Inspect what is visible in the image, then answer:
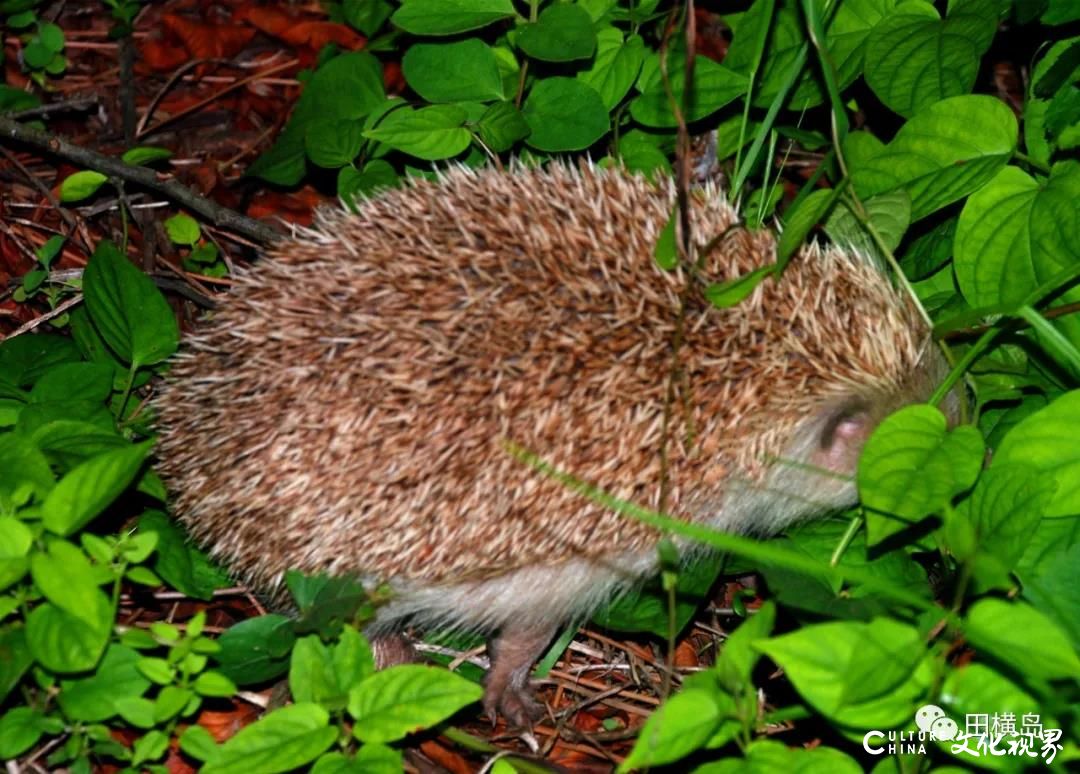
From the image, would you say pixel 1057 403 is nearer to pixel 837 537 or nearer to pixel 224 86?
pixel 837 537

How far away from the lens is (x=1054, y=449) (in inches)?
124

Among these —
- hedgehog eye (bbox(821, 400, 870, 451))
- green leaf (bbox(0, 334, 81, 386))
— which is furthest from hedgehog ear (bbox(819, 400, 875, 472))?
green leaf (bbox(0, 334, 81, 386))

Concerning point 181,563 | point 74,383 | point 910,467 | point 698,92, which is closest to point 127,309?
point 74,383

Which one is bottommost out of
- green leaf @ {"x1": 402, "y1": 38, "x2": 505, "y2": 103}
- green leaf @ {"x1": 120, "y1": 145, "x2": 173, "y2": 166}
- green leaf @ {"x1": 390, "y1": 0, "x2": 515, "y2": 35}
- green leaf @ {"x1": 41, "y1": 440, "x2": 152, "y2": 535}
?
green leaf @ {"x1": 41, "y1": 440, "x2": 152, "y2": 535}

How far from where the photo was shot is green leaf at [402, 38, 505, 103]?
161 inches

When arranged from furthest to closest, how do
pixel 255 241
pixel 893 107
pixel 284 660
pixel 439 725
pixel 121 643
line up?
pixel 255 241 → pixel 893 107 → pixel 439 725 → pixel 284 660 → pixel 121 643

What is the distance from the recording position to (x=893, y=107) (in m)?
3.90

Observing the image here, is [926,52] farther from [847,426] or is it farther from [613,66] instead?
[847,426]

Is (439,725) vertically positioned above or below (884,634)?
below

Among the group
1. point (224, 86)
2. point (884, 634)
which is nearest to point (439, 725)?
point (884, 634)

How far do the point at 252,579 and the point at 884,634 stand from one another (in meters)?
1.69

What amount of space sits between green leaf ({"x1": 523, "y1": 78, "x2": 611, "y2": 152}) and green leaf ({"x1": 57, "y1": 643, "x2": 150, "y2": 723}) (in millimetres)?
1987

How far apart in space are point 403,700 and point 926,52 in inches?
96.1

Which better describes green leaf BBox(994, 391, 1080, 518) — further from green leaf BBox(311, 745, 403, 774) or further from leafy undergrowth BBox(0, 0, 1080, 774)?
green leaf BBox(311, 745, 403, 774)
